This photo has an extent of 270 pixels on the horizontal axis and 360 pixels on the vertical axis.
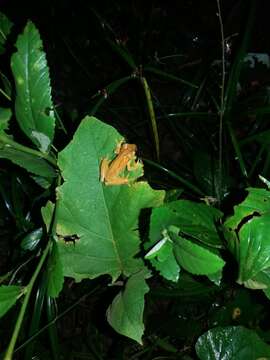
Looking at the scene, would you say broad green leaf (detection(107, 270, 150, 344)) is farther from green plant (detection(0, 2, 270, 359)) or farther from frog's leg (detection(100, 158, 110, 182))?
frog's leg (detection(100, 158, 110, 182))

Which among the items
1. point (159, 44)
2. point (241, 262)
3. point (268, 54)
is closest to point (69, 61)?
point (159, 44)

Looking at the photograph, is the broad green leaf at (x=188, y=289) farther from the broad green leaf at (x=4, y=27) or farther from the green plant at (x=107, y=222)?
the broad green leaf at (x=4, y=27)

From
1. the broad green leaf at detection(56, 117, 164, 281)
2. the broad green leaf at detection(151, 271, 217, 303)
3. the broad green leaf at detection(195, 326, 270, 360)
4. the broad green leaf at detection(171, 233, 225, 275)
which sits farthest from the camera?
the broad green leaf at detection(151, 271, 217, 303)

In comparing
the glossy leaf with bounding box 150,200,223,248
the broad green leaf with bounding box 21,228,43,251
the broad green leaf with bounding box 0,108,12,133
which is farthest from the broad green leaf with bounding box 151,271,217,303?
the broad green leaf with bounding box 0,108,12,133

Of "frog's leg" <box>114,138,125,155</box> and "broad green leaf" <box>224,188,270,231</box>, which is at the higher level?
"frog's leg" <box>114,138,125,155</box>

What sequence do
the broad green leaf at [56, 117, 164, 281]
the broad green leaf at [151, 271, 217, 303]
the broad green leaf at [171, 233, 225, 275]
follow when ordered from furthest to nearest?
the broad green leaf at [151, 271, 217, 303] → the broad green leaf at [56, 117, 164, 281] → the broad green leaf at [171, 233, 225, 275]

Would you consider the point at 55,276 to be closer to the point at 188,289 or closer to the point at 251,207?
the point at 251,207

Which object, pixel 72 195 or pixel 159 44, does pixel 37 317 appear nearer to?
pixel 72 195
